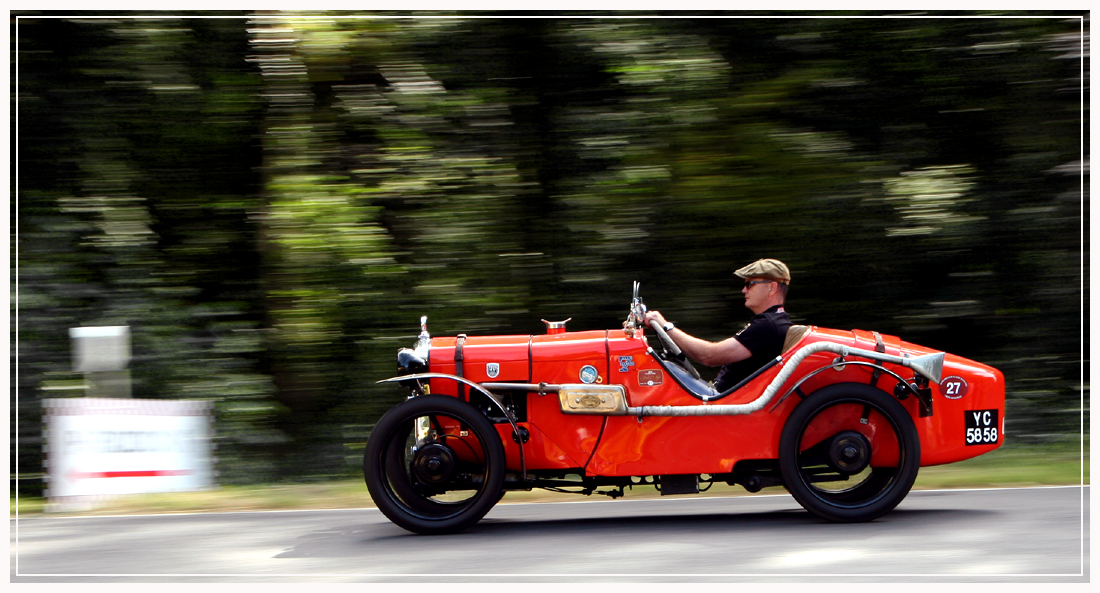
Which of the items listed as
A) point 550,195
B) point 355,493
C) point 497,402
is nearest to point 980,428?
point 497,402

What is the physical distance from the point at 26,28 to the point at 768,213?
6.70 meters

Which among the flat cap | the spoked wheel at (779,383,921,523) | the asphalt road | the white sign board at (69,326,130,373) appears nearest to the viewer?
the asphalt road

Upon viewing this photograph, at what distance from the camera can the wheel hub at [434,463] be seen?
4867 millimetres

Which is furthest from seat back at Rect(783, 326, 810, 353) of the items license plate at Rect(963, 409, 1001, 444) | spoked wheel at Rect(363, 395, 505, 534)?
spoked wheel at Rect(363, 395, 505, 534)

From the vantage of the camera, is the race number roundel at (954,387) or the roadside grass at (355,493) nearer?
the race number roundel at (954,387)

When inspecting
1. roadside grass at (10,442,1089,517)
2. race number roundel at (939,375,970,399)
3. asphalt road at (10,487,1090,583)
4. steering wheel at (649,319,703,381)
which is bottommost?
roadside grass at (10,442,1089,517)

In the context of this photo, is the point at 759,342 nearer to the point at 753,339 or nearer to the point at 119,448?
the point at 753,339

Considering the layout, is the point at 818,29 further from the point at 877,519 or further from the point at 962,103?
the point at 877,519

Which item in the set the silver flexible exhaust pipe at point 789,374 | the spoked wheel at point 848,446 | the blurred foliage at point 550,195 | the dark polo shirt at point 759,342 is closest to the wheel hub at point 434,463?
the silver flexible exhaust pipe at point 789,374

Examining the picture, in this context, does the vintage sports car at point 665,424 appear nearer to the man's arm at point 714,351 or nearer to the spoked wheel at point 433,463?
the spoked wheel at point 433,463

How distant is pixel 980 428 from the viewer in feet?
16.2

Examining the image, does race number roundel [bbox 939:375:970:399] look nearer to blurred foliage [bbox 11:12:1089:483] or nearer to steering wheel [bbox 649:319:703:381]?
steering wheel [bbox 649:319:703:381]

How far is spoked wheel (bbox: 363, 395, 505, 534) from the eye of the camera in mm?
4812

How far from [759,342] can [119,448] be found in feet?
13.6
